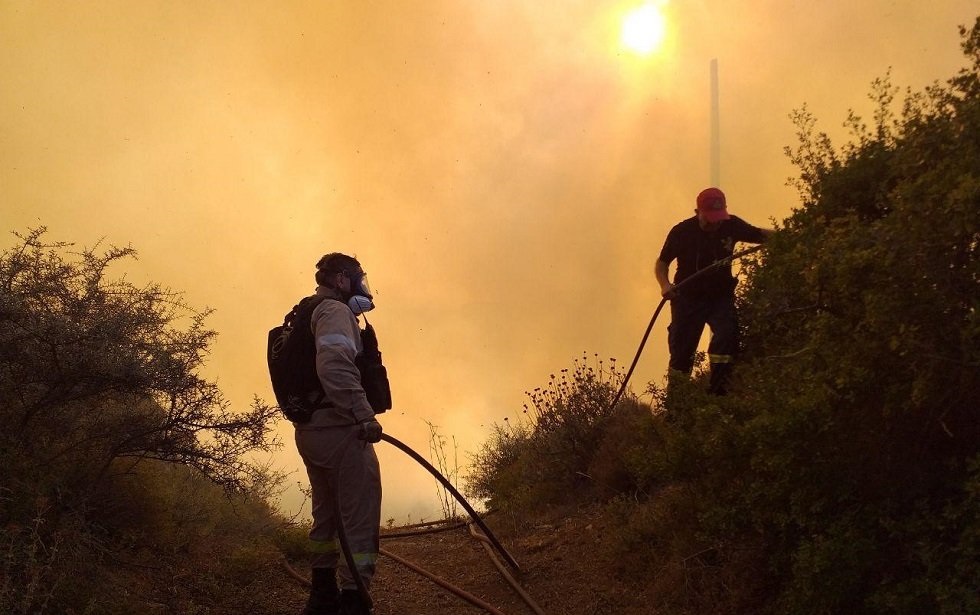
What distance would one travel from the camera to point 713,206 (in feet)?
23.2

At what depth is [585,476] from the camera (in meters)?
8.37

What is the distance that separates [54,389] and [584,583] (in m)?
4.51

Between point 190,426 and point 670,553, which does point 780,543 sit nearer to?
point 670,553

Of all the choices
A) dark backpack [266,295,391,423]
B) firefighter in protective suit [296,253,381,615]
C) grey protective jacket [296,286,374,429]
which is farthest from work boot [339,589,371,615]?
dark backpack [266,295,391,423]

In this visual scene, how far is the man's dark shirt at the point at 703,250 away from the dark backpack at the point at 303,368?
10.8ft

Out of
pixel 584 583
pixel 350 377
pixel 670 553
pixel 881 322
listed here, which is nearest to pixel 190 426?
pixel 350 377

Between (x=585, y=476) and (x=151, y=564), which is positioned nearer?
(x=151, y=564)

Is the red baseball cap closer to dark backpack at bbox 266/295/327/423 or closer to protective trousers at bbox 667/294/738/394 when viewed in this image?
protective trousers at bbox 667/294/738/394

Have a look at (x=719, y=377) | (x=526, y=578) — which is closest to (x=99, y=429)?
(x=526, y=578)

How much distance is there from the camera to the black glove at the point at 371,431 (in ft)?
15.5

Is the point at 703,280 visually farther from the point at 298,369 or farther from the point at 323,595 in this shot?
the point at 323,595

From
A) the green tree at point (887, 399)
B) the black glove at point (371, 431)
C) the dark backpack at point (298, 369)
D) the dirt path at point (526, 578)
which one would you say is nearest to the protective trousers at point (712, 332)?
the dirt path at point (526, 578)

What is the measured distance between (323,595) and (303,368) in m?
1.57

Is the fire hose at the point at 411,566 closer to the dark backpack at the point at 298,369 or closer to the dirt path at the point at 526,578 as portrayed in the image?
the dirt path at the point at 526,578
